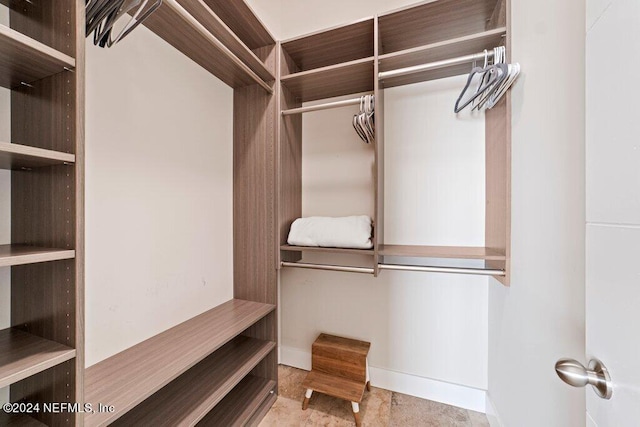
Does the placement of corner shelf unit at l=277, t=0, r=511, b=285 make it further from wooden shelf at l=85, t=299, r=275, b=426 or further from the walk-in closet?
wooden shelf at l=85, t=299, r=275, b=426

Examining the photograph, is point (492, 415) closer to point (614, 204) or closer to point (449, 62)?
point (614, 204)

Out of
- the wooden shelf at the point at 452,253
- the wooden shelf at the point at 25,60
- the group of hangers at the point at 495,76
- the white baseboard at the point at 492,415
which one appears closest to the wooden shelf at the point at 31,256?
the wooden shelf at the point at 25,60

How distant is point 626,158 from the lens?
0.45 meters

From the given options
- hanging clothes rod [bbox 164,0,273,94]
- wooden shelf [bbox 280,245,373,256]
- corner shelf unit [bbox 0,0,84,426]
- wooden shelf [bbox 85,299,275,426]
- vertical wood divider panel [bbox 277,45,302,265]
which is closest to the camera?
corner shelf unit [bbox 0,0,84,426]

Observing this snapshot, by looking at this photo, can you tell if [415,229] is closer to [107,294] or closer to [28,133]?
[107,294]

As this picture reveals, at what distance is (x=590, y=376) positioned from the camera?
0.51 metres

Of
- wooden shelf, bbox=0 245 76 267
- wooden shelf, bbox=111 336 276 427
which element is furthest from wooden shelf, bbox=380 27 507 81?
wooden shelf, bbox=111 336 276 427

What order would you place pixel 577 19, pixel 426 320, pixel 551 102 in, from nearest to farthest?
1. pixel 577 19
2. pixel 551 102
3. pixel 426 320

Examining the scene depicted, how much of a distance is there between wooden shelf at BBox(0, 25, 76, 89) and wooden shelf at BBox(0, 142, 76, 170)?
239 mm

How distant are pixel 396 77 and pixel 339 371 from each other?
1895 mm

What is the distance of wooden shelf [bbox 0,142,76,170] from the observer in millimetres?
583

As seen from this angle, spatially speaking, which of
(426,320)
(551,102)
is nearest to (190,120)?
(551,102)

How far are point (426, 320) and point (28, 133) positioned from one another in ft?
6.76

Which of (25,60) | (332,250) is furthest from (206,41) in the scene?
(332,250)
